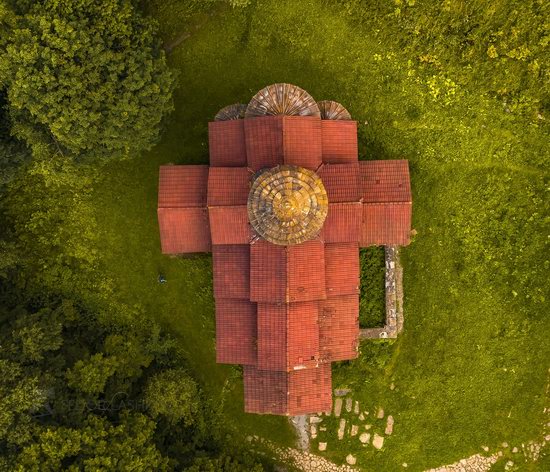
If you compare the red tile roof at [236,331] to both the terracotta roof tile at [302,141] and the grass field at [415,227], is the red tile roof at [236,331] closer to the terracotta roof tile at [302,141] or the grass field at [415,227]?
the grass field at [415,227]

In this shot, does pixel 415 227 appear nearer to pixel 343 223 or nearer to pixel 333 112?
pixel 343 223

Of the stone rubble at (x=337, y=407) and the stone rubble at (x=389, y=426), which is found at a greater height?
the stone rubble at (x=337, y=407)

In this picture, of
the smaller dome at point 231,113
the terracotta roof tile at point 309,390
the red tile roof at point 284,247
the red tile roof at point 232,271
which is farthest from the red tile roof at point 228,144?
the terracotta roof tile at point 309,390

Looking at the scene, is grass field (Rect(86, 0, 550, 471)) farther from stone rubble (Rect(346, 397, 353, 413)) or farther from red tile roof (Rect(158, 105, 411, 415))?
red tile roof (Rect(158, 105, 411, 415))

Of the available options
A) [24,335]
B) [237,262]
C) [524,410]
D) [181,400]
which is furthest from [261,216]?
[524,410]

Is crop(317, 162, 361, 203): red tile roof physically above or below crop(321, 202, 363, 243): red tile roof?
above

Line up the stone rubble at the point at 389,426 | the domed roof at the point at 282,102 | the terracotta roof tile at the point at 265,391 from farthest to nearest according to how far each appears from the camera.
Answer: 1. the stone rubble at the point at 389,426
2. the terracotta roof tile at the point at 265,391
3. the domed roof at the point at 282,102

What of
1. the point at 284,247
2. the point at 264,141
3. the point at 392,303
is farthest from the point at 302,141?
the point at 392,303

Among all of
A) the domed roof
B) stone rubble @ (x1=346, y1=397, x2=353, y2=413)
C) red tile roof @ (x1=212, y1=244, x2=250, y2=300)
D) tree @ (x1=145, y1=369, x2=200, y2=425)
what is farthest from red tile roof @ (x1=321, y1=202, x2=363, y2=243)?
tree @ (x1=145, y1=369, x2=200, y2=425)
